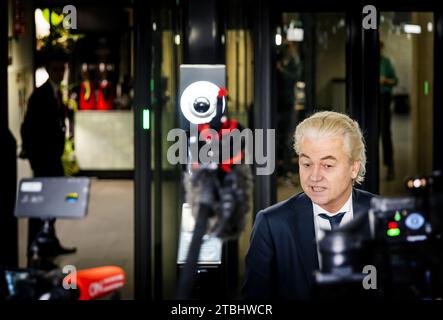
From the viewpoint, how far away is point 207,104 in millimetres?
3514

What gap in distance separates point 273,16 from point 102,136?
5198 millimetres

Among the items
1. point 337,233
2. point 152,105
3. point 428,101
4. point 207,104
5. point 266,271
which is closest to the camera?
point 337,233

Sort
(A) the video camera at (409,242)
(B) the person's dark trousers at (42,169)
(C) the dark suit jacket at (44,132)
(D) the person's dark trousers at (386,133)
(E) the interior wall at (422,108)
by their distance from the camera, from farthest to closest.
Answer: (D) the person's dark trousers at (386,133) < (E) the interior wall at (422,108) < (B) the person's dark trousers at (42,169) < (C) the dark suit jacket at (44,132) < (A) the video camera at (409,242)

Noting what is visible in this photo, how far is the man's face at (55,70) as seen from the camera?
16.9ft

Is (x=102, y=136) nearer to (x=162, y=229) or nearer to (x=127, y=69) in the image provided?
(x=127, y=69)

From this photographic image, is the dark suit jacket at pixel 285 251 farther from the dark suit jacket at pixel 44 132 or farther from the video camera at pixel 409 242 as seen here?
the dark suit jacket at pixel 44 132

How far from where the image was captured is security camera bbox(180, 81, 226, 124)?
3484 mm

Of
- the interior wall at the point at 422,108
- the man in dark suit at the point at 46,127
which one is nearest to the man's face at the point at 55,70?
the man in dark suit at the point at 46,127

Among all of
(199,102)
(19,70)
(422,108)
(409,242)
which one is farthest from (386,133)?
(409,242)

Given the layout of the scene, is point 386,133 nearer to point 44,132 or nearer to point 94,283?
point 44,132

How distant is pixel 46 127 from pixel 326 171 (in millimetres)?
2915

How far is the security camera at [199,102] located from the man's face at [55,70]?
1.79 meters
